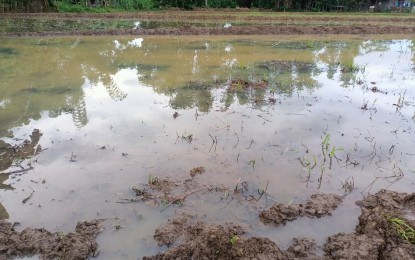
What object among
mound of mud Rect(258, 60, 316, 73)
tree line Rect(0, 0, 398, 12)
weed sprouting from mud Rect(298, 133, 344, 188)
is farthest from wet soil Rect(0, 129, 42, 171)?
tree line Rect(0, 0, 398, 12)

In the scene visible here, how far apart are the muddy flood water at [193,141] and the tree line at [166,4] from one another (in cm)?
1621

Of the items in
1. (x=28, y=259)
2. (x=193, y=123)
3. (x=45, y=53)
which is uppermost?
(x=45, y=53)

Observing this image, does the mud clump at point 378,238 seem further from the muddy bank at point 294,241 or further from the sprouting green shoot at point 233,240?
the sprouting green shoot at point 233,240

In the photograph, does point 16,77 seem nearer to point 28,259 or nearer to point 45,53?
point 45,53

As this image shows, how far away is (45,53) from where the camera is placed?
12.2 m

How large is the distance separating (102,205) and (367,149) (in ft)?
13.8

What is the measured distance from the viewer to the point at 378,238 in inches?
138

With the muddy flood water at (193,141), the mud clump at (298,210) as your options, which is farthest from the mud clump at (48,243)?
the mud clump at (298,210)

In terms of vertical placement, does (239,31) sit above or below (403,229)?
above

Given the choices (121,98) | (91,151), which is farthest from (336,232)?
(121,98)

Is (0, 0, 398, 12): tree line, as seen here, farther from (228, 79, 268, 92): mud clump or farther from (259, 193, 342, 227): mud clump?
(259, 193, 342, 227): mud clump

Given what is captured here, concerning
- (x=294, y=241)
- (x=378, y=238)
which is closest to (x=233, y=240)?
(x=294, y=241)

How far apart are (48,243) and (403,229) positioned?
3.63 metres

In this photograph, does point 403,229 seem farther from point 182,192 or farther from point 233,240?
point 182,192
